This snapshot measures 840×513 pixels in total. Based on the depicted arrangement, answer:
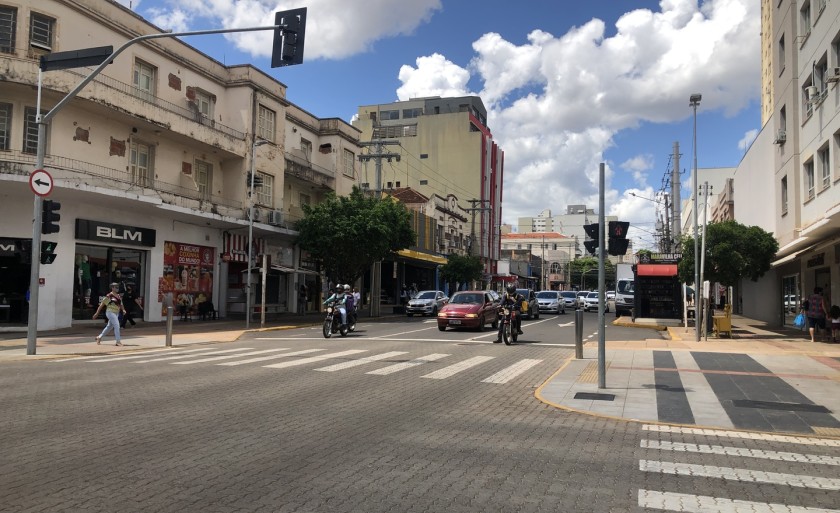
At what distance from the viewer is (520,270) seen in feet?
300

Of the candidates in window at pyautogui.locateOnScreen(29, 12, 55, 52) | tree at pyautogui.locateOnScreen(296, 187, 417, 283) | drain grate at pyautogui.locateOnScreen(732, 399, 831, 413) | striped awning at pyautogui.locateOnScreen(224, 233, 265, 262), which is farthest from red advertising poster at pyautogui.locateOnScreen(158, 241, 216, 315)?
drain grate at pyautogui.locateOnScreen(732, 399, 831, 413)

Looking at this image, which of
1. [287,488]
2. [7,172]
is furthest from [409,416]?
[7,172]

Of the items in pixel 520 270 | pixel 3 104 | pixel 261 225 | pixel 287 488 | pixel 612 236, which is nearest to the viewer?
pixel 287 488

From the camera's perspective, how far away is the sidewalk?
8141mm

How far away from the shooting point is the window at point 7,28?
795 inches

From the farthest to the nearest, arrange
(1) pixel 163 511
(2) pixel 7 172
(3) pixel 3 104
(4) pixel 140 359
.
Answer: (3) pixel 3 104, (2) pixel 7 172, (4) pixel 140 359, (1) pixel 163 511

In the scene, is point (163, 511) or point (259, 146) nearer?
point (163, 511)

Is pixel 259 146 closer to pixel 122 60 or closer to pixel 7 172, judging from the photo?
pixel 122 60

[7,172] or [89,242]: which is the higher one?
[7,172]

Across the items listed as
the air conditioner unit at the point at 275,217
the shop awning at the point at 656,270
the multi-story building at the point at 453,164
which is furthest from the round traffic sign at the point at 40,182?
the multi-story building at the point at 453,164

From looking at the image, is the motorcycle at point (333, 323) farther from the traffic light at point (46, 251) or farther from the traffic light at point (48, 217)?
the traffic light at point (48, 217)

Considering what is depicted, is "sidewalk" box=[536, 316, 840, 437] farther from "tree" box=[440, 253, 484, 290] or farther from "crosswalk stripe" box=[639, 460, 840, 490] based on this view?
"tree" box=[440, 253, 484, 290]

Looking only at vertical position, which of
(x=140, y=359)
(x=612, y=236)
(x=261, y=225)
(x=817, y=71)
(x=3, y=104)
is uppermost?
(x=817, y=71)

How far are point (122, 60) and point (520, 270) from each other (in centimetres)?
7311
